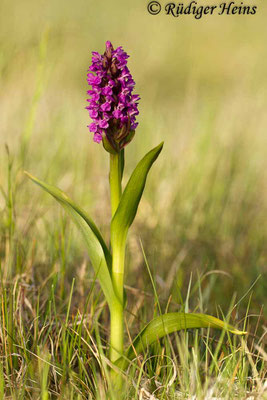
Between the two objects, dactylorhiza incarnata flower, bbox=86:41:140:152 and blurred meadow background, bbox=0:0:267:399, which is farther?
blurred meadow background, bbox=0:0:267:399

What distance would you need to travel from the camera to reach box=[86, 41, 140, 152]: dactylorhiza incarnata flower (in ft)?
5.06

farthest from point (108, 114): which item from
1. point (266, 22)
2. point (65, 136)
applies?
point (266, 22)

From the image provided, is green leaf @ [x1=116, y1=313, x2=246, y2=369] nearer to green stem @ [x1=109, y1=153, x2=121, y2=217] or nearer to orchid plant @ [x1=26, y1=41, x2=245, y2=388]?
orchid plant @ [x1=26, y1=41, x2=245, y2=388]

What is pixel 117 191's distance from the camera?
1.63 meters

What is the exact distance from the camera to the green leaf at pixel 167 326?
157cm

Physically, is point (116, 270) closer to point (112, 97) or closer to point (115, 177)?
point (115, 177)

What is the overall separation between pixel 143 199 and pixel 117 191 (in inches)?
81.8

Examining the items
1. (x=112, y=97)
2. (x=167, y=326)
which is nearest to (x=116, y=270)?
(x=167, y=326)

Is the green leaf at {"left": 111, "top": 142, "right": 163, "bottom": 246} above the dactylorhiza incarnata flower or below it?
below

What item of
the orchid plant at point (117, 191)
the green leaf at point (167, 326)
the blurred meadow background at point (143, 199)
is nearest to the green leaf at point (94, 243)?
the orchid plant at point (117, 191)

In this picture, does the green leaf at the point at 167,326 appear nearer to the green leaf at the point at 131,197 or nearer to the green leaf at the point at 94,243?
the green leaf at the point at 94,243

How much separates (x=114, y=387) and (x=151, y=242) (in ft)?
4.72

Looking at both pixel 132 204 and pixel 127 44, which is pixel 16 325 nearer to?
pixel 132 204

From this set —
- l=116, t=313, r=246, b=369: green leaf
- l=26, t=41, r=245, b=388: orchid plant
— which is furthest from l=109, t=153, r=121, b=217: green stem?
l=116, t=313, r=246, b=369: green leaf
